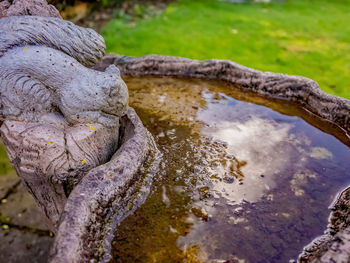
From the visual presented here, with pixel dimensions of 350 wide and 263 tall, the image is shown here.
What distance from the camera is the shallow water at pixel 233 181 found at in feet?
4.69

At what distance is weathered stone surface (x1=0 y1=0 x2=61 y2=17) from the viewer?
1.76m

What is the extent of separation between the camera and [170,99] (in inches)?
108

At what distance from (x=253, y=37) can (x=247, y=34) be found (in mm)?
178

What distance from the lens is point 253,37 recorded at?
562 centimetres

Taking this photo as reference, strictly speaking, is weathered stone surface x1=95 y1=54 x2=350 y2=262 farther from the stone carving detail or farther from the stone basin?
the stone carving detail

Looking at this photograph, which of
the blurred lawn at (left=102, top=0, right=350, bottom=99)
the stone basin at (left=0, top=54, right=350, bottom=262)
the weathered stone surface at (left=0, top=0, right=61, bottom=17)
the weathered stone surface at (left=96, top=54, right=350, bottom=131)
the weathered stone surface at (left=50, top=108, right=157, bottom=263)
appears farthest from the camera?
the blurred lawn at (left=102, top=0, right=350, bottom=99)

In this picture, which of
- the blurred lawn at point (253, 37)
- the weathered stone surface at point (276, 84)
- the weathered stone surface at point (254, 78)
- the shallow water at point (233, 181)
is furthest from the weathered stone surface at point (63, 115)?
the blurred lawn at point (253, 37)

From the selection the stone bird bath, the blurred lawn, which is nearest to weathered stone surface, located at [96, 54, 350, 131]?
the stone bird bath

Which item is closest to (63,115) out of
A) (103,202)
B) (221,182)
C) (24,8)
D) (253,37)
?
(103,202)

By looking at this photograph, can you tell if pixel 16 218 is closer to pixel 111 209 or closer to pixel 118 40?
pixel 111 209

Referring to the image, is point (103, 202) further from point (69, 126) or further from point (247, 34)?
point (247, 34)

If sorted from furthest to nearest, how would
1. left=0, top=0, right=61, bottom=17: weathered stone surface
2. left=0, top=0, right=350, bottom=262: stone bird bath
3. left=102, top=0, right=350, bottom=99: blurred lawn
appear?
left=102, top=0, right=350, bottom=99: blurred lawn → left=0, top=0, right=61, bottom=17: weathered stone surface → left=0, top=0, right=350, bottom=262: stone bird bath

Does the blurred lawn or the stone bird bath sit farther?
the blurred lawn

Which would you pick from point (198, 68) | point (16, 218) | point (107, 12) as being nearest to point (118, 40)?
point (107, 12)
